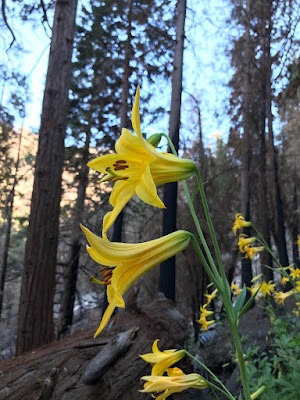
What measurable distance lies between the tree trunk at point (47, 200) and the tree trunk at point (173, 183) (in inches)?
168

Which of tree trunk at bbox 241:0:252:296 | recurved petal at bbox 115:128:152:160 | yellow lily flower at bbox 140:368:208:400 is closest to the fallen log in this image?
yellow lily flower at bbox 140:368:208:400

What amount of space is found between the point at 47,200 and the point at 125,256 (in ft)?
12.7

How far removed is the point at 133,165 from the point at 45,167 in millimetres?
3899

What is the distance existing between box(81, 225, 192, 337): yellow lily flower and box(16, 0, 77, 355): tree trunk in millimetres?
3610

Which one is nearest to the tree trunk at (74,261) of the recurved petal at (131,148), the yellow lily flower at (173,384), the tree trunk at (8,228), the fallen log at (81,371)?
the tree trunk at (8,228)

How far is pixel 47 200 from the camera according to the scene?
4676 mm

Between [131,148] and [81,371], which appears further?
[81,371]

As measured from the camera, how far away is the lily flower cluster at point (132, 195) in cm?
98

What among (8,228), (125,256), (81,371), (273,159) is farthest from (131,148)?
(8,228)

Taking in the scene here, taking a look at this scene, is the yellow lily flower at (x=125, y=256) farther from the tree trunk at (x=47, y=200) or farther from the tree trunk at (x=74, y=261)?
the tree trunk at (x=74, y=261)

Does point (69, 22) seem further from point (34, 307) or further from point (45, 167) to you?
point (34, 307)

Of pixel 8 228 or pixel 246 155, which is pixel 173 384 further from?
pixel 8 228

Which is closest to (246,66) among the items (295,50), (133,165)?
(295,50)

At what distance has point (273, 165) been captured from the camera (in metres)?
13.4
